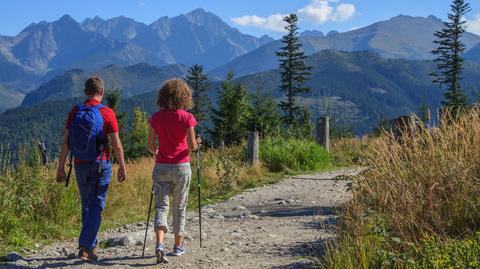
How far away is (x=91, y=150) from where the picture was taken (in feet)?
20.0

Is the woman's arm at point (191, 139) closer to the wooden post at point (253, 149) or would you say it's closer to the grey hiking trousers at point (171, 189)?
the grey hiking trousers at point (171, 189)

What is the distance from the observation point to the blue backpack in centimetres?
607

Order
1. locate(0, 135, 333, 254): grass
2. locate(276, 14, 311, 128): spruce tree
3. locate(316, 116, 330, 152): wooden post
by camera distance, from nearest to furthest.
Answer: locate(0, 135, 333, 254): grass
locate(316, 116, 330, 152): wooden post
locate(276, 14, 311, 128): spruce tree

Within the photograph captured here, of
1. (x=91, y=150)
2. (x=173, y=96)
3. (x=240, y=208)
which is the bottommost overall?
(x=240, y=208)

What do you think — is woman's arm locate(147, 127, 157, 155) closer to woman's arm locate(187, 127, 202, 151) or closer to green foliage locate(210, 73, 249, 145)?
woman's arm locate(187, 127, 202, 151)

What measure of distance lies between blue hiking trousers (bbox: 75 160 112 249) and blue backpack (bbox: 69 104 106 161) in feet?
0.46

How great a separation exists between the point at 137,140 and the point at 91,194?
52.2m

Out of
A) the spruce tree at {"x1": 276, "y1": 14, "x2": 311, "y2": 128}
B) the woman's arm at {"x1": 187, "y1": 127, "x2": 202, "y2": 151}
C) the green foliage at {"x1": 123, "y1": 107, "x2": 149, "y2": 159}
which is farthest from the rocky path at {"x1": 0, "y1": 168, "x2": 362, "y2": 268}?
the spruce tree at {"x1": 276, "y1": 14, "x2": 311, "y2": 128}

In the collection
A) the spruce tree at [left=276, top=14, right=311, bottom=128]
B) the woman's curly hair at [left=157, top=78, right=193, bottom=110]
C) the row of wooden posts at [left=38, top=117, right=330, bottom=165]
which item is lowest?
the row of wooden posts at [left=38, top=117, right=330, bottom=165]

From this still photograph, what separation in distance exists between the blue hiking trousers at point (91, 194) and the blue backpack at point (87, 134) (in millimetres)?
141

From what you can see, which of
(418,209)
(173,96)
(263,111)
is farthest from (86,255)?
(263,111)

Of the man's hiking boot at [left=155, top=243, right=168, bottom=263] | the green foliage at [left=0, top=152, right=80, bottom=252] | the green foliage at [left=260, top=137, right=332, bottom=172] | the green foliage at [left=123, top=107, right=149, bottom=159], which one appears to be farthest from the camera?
the green foliage at [left=123, top=107, right=149, bottom=159]

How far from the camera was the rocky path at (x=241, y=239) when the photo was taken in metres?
6.11

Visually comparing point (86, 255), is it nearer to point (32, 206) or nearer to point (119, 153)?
point (119, 153)
